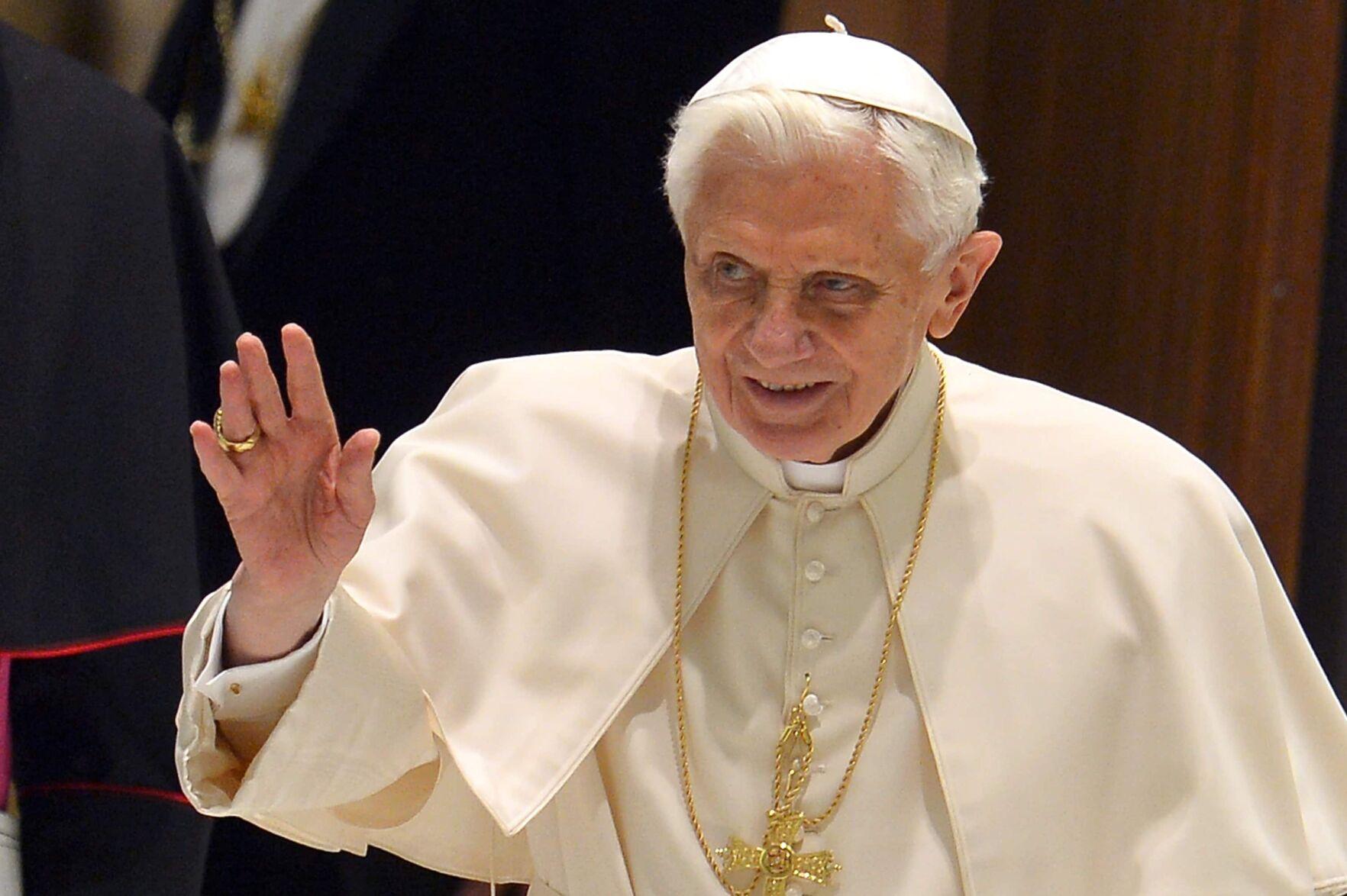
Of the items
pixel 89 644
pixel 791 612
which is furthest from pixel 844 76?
pixel 89 644

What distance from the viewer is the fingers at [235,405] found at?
1.98m

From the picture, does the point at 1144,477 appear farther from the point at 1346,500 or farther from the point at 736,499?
the point at 1346,500

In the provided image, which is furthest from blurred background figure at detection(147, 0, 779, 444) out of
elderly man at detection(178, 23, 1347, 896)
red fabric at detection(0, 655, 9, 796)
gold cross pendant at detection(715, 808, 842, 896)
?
gold cross pendant at detection(715, 808, 842, 896)

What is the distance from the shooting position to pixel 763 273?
7.23 ft

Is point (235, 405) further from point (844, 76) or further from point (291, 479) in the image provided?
point (844, 76)

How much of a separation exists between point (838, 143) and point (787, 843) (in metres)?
0.85

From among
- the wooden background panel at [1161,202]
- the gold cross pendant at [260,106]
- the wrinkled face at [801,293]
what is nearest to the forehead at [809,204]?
the wrinkled face at [801,293]

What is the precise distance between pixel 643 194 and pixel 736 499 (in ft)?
3.75

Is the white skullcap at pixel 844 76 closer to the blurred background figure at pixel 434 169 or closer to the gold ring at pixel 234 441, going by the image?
the gold ring at pixel 234 441

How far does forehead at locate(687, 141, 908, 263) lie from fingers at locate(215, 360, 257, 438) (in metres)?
0.57

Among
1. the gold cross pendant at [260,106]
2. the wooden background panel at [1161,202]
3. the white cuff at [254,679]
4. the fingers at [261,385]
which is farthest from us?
the wooden background panel at [1161,202]

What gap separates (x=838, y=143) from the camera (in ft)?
7.06

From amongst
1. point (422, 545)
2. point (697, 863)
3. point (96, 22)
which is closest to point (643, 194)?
point (96, 22)

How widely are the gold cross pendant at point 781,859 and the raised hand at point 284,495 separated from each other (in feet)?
1.97
